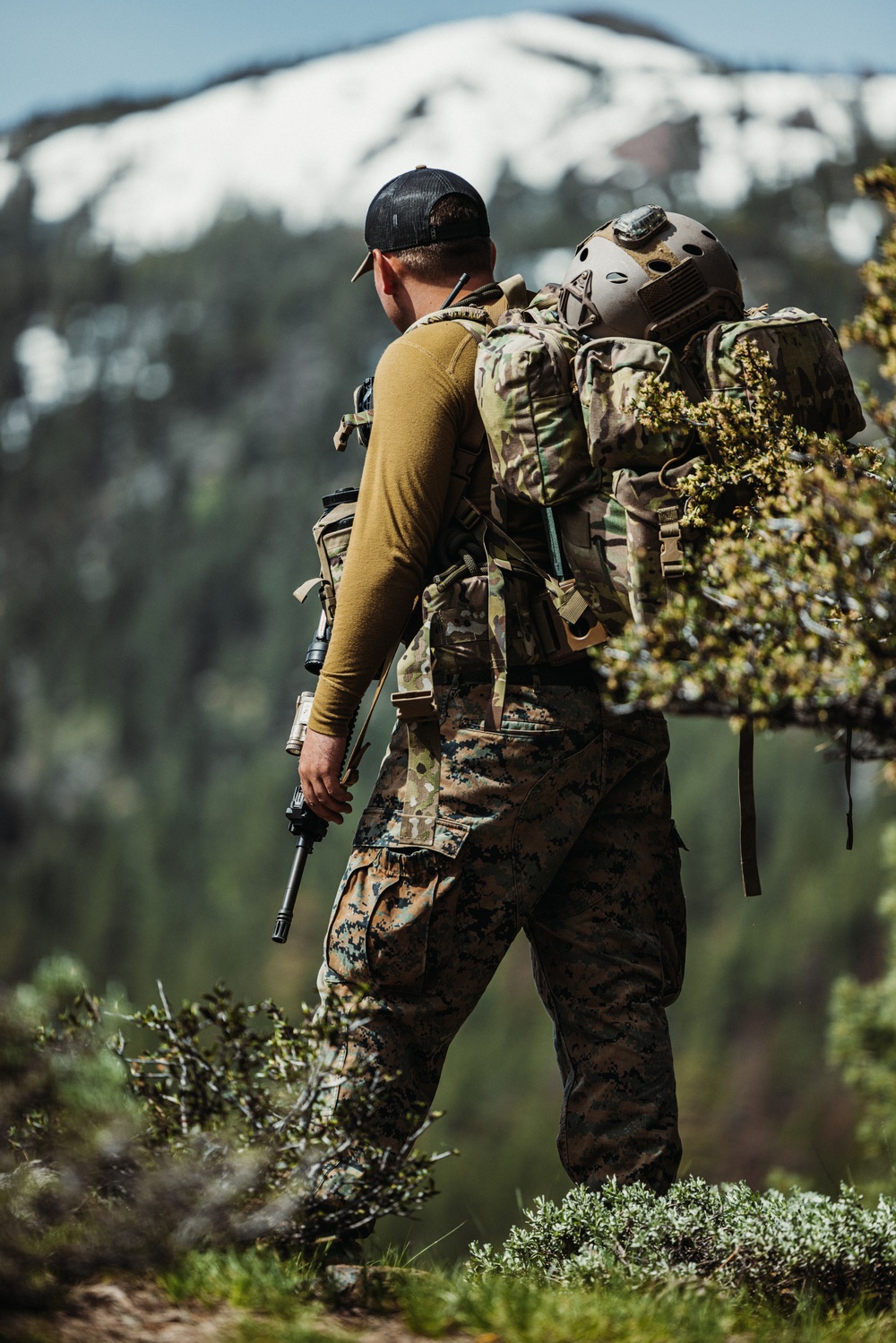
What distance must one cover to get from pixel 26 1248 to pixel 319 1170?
0.60 m

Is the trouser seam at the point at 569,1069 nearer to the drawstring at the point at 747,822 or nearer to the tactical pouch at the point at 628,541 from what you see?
the drawstring at the point at 747,822

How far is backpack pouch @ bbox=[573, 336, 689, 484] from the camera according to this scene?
3.02 m

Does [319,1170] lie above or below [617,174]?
below

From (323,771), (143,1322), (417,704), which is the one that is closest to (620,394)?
(417,704)

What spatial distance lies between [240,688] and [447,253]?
43701 millimetres

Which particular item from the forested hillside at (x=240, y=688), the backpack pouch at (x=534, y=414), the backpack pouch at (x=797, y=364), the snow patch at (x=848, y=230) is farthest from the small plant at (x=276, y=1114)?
the snow patch at (x=848, y=230)

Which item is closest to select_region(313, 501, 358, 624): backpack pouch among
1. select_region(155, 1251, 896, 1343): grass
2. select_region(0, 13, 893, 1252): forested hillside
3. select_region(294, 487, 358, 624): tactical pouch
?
select_region(294, 487, 358, 624): tactical pouch

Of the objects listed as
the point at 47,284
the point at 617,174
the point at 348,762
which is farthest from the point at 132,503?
the point at 348,762

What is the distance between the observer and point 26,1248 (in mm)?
2379

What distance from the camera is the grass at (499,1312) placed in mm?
2430

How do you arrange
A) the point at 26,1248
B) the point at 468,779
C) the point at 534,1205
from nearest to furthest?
the point at 26,1248 < the point at 468,779 < the point at 534,1205

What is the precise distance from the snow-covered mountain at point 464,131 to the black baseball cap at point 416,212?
4469cm

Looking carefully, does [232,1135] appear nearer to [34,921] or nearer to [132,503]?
[34,921]

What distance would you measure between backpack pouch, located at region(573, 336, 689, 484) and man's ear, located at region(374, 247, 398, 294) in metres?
0.89
